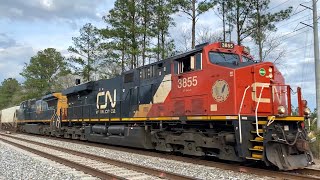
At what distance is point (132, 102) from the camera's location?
14.9m

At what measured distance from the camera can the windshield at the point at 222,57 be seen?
35.3 ft

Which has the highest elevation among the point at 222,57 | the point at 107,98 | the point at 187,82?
the point at 222,57

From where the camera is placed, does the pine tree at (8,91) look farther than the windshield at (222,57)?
Yes

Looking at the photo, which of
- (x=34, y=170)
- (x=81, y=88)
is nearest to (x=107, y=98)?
(x=81, y=88)

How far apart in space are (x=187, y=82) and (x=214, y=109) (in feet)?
5.12

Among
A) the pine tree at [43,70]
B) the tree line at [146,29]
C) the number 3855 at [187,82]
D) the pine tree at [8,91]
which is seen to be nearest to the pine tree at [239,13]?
the tree line at [146,29]

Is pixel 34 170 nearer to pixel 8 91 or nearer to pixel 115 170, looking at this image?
pixel 115 170

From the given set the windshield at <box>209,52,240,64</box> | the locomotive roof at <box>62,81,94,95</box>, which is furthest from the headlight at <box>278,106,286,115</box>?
the locomotive roof at <box>62,81,94,95</box>

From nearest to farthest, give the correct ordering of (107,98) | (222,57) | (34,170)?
(34,170) < (222,57) < (107,98)

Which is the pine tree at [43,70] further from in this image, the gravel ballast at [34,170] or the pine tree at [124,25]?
the gravel ballast at [34,170]

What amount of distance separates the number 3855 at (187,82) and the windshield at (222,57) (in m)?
0.86

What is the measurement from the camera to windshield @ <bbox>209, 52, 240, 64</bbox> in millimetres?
10758

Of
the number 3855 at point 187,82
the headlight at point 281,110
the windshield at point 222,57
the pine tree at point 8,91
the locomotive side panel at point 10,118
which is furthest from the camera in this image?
the pine tree at point 8,91

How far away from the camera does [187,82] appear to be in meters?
11.5
